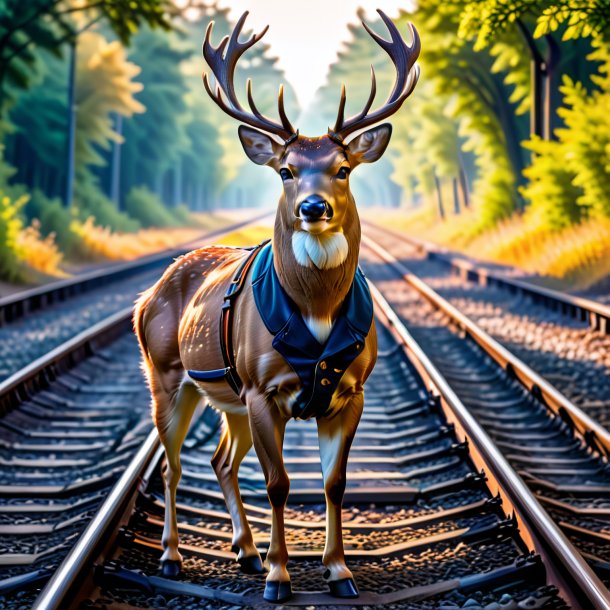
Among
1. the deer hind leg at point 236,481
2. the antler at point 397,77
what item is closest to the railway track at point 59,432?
the deer hind leg at point 236,481

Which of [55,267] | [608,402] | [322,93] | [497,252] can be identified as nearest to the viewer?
[608,402]

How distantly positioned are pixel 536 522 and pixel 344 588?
1.08 meters

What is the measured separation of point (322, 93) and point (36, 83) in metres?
111

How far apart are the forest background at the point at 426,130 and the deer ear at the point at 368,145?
148 cm

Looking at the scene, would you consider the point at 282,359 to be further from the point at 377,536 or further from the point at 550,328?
the point at 550,328

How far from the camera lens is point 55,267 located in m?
24.2

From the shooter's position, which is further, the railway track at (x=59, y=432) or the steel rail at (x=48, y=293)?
the steel rail at (x=48, y=293)

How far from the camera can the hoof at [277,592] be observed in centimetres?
431

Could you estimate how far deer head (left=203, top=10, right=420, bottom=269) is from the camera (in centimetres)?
412

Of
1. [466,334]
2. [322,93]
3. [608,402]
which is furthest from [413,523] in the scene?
[322,93]

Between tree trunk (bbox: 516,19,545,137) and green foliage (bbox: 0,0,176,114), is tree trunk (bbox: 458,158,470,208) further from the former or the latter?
green foliage (bbox: 0,0,176,114)

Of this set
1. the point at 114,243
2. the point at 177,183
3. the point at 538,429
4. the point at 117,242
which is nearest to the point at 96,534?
the point at 538,429

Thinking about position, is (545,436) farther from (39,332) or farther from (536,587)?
(39,332)

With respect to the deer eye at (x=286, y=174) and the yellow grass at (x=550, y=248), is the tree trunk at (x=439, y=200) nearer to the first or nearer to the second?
the yellow grass at (x=550, y=248)
